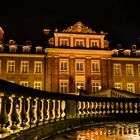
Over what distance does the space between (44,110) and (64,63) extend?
1159 inches

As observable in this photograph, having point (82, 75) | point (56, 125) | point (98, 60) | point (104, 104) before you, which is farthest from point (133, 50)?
point (56, 125)

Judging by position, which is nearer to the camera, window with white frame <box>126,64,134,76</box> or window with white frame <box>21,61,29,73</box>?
window with white frame <box>21,61,29,73</box>

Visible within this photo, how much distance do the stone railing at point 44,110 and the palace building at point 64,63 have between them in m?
23.8

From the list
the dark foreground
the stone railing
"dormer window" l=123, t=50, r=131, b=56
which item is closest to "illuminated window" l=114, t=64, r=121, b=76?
"dormer window" l=123, t=50, r=131, b=56

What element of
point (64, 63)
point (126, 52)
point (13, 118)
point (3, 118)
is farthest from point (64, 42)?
point (3, 118)

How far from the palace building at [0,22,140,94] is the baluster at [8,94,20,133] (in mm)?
29718

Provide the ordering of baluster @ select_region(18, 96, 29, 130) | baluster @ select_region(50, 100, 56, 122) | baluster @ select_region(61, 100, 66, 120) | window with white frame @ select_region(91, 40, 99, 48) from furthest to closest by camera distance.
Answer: window with white frame @ select_region(91, 40, 99, 48), baluster @ select_region(61, 100, 66, 120), baluster @ select_region(50, 100, 56, 122), baluster @ select_region(18, 96, 29, 130)

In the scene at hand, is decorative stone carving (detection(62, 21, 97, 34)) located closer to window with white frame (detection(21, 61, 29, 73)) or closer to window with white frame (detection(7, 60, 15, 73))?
window with white frame (detection(21, 61, 29, 73))

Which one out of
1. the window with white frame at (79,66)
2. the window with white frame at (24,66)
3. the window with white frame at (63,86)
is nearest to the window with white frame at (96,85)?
the window with white frame at (79,66)

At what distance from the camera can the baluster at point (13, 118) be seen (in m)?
3.38

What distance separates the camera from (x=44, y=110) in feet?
16.7

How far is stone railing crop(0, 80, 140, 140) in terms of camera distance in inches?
133

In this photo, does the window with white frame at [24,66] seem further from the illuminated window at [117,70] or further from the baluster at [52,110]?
the baluster at [52,110]

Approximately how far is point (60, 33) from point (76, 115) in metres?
27.4
